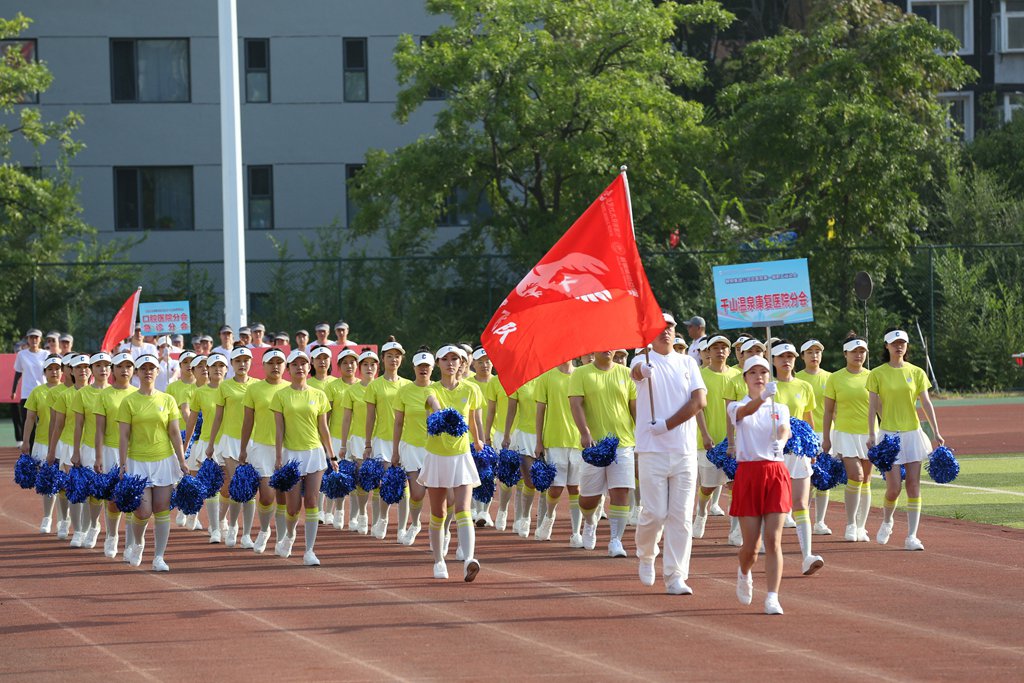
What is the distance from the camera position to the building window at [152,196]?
1661 inches

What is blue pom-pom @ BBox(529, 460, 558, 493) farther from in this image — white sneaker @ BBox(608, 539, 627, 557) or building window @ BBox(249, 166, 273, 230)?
building window @ BBox(249, 166, 273, 230)

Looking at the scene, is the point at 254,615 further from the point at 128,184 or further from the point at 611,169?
the point at 128,184

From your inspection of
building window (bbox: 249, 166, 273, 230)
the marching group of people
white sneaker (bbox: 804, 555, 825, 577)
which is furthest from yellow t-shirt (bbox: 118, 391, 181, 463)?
building window (bbox: 249, 166, 273, 230)

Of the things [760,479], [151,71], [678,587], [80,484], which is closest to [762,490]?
[760,479]

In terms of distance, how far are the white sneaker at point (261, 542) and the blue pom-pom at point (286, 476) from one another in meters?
0.95

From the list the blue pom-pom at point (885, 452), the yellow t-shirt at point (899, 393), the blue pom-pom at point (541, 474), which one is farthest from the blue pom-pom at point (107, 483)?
the yellow t-shirt at point (899, 393)

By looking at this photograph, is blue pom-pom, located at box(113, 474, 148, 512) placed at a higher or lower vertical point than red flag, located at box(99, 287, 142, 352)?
lower

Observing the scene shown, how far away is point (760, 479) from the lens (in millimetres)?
11156

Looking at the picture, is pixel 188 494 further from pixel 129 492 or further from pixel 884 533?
pixel 884 533

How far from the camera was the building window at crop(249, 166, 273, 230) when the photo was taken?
42.4 metres

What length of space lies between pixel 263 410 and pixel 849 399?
556cm

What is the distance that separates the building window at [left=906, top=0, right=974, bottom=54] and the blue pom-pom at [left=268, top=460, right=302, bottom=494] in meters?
40.2

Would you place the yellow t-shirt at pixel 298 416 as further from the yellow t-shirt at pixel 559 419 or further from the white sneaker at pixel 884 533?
the white sneaker at pixel 884 533

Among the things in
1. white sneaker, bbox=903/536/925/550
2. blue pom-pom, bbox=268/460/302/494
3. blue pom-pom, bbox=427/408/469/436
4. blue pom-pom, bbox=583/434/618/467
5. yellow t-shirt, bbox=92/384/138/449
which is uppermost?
yellow t-shirt, bbox=92/384/138/449
